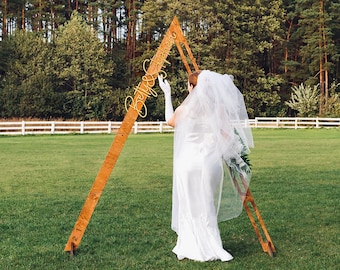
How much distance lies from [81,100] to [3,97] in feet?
22.3

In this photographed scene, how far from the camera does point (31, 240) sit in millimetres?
7188

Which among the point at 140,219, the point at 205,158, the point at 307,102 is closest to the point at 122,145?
the point at 205,158

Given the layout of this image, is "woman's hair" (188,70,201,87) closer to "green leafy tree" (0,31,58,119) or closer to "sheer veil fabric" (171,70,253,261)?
"sheer veil fabric" (171,70,253,261)

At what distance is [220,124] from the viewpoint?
240 inches

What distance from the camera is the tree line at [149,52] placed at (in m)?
47.9

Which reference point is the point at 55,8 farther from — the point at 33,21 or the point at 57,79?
the point at 57,79

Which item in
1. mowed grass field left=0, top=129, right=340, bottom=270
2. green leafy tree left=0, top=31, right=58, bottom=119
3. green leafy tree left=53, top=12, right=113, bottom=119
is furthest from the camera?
green leafy tree left=53, top=12, right=113, bottom=119

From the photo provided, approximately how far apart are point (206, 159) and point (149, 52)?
48.1 m

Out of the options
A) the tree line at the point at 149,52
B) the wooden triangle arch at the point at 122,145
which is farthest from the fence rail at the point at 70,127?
the wooden triangle arch at the point at 122,145

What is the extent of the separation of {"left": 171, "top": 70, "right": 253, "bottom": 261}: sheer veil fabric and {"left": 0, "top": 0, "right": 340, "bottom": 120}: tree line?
40.9 metres

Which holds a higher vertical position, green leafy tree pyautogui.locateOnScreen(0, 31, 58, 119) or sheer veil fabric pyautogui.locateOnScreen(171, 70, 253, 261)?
green leafy tree pyautogui.locateOnScreen(0, 31, 58, 119)

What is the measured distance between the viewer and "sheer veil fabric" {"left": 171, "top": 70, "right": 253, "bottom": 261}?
6.08 meters

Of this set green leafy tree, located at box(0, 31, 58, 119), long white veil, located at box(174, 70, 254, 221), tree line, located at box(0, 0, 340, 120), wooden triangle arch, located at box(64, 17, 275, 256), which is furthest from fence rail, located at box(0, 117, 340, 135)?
long white veil, located at box(174, 70, 254, 221)

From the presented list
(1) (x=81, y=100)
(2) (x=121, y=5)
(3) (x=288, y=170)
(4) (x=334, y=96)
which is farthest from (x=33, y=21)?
(3) (x=288, y=170)
